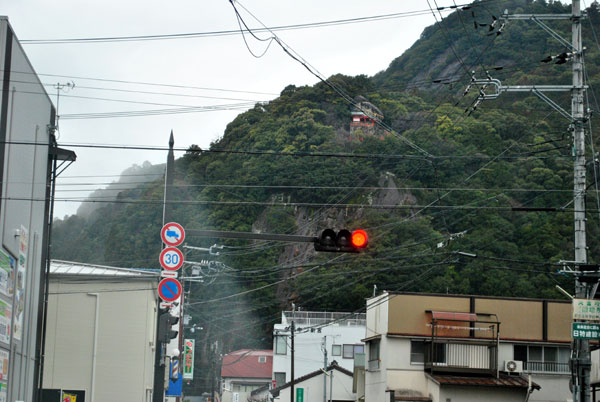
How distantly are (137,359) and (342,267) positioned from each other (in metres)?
40.6

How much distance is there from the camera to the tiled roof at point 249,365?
232 feet

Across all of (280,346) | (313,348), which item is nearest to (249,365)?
(280,346)

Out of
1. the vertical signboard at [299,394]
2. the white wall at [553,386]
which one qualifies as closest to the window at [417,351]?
the white wall at [553,386]

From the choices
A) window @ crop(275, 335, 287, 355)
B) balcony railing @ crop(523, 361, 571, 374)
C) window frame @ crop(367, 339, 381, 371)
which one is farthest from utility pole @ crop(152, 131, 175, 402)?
window @ crop(275, 335, 287, 355)

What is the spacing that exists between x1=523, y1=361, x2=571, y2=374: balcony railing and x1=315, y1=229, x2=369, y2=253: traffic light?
1768 cm

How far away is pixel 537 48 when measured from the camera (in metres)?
101

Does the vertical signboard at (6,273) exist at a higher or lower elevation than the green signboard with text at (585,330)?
higher

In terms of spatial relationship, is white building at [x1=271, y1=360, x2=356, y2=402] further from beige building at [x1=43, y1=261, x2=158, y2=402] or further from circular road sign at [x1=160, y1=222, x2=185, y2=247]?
circular road sign at [x1=160, y1=222, x2=185, y2=247]

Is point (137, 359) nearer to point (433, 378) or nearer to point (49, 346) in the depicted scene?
point (49, 346)

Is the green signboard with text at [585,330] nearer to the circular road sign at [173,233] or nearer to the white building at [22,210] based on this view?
the circular road sign at [173,233]

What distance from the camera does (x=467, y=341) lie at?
1068 inches

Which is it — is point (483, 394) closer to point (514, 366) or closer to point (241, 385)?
point (514, 366)

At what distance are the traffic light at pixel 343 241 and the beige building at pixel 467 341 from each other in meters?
14.7

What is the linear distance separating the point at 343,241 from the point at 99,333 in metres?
16.3
